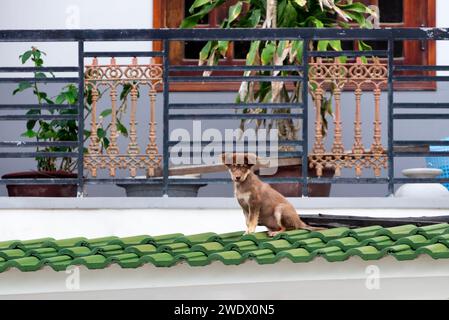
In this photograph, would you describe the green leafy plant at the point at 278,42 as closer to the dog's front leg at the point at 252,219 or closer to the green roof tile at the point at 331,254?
the dog's front leg at the point at 252,219

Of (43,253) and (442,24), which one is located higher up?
(442,24)

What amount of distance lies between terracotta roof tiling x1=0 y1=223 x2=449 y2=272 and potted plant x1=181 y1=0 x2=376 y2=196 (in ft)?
8.39

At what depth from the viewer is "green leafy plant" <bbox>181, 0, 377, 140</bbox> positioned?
10.9 meters

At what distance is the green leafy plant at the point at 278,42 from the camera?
10.9 metres

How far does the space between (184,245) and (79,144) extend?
7.61ft

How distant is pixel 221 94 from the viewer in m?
12.3

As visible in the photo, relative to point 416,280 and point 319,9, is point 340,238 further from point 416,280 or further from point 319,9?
point 319,9

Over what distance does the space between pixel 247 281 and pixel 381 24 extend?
5.24 metres

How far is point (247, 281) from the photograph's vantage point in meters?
7.71

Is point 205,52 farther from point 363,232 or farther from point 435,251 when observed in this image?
point 435,251

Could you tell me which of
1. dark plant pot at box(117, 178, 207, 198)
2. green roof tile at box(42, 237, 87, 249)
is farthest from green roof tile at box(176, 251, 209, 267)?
dark plant pot at box(117, 178, 207, 198)

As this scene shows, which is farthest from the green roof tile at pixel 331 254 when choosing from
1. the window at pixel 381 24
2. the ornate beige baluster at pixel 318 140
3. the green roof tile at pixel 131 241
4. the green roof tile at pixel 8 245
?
the window at pixel 381 24

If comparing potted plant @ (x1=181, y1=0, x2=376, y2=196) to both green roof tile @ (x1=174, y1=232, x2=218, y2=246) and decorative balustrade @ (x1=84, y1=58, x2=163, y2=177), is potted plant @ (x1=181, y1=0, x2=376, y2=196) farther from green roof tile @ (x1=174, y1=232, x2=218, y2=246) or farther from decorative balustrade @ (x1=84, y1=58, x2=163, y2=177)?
green roof tile @ (x1=174, y1=232, x2=218, y2=246)

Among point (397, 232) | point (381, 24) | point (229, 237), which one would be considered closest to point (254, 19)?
point (381, 24)
